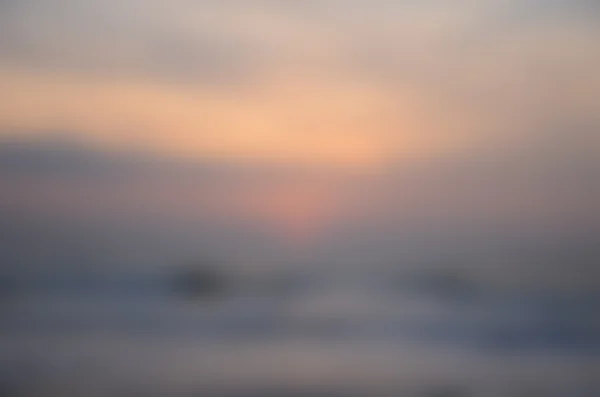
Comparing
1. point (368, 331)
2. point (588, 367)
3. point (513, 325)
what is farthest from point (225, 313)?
point (588, 367)

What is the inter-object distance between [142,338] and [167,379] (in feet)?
0.34

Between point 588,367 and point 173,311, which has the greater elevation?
point 173,311

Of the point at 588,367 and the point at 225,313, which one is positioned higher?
the point at 225,313

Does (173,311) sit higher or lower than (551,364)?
higher

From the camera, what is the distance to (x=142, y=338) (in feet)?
8.00

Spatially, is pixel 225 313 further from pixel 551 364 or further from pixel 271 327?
pixel 551 364

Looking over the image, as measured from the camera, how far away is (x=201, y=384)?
2.41m

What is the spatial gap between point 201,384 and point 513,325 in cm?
70

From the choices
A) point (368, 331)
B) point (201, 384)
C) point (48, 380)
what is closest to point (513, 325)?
point (368, 331)

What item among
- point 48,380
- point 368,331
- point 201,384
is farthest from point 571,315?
point 48,380

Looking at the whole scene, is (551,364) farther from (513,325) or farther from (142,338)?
(142,338)

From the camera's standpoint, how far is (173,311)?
2482 millimetres

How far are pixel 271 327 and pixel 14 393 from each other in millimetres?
568

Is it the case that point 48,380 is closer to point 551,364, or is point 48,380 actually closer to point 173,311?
point 173,311
